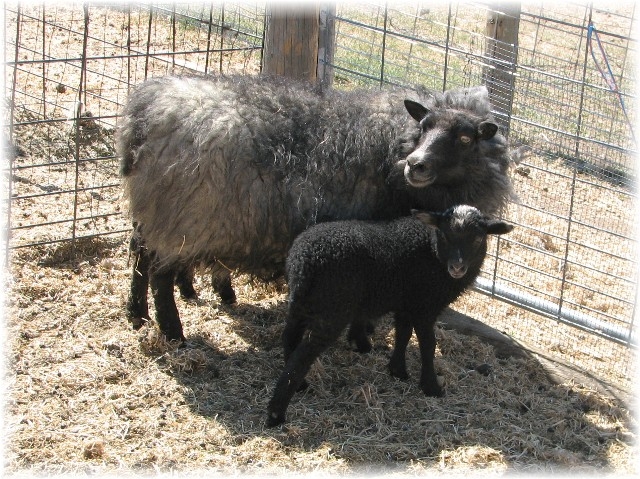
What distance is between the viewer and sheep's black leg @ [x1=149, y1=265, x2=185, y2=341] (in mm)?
5957

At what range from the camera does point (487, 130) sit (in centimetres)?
557

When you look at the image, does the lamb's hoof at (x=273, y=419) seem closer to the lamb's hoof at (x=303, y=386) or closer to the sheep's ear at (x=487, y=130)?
the lamb's hoof at (x=303, y=386)

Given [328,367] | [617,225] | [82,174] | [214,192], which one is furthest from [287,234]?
[617,225]

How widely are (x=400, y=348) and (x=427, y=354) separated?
236 millimetres

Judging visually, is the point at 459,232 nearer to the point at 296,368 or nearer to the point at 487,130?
the point at 487,130

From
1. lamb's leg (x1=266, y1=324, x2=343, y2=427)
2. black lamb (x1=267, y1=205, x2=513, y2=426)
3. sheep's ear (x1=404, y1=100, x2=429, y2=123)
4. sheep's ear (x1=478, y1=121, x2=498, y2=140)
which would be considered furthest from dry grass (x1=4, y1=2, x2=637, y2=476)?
sheep's ear (x1=404, y1=100, x2=429, y2=123)

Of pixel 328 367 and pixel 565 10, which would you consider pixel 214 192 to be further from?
pixel 565 10

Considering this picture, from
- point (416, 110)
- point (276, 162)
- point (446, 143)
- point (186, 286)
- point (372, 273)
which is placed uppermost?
point (416, 110)

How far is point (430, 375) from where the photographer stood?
560cm

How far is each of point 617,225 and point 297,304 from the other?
4987 mm

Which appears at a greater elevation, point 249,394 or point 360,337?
point 360,337

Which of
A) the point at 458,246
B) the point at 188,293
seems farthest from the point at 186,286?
the point at 458,246

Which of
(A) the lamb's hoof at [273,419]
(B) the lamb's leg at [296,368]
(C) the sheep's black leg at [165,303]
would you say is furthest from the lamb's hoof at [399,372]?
(C) the sheep's black leg at [165,303]

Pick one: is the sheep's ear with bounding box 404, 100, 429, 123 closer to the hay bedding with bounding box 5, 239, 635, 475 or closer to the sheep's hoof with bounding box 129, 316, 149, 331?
the hay bedding with bounding box 5, 239, 635, 475
